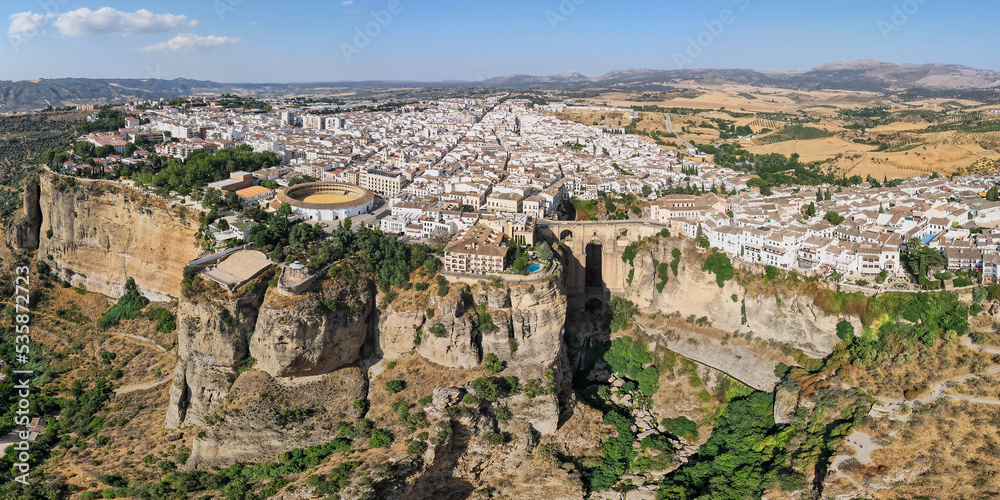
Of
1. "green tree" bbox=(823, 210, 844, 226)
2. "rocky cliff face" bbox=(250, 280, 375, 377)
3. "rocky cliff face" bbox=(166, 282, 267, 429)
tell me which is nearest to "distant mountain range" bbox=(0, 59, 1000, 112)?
"rocky cliff face" bbox=(166, 282, 267, 429)

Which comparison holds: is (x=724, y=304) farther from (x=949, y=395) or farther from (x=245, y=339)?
(x=245, y=339)

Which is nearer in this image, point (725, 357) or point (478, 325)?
point (478, 325)

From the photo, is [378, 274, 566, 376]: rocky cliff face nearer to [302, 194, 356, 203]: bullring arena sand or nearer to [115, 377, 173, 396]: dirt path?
[115, 377, 173, 396]: dirt path

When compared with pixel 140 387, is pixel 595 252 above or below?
above

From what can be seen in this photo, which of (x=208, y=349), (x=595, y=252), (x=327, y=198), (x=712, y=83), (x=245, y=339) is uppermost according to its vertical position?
(x=712, y=83)

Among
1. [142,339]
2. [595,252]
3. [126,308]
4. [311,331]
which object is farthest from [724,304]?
[126,308]

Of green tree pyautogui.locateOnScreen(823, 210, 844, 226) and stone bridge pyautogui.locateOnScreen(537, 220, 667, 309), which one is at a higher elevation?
green tree pyautogui.locateOnScreen(823, 210, 844, 226)

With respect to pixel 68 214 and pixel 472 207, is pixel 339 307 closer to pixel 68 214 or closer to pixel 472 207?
pixel 472 207

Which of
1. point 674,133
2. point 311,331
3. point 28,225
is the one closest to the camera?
point 311,331
